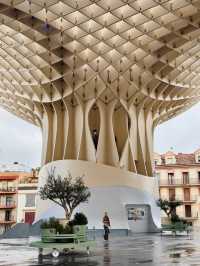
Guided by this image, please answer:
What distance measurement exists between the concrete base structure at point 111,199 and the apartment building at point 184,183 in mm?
A: 27111

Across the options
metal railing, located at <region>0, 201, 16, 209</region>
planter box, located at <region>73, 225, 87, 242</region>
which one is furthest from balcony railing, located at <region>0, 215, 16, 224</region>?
planter box, located at <region>73, 225, 87, 242</region>

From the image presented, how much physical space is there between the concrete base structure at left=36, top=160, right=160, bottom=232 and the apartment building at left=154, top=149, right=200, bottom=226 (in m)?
27.1

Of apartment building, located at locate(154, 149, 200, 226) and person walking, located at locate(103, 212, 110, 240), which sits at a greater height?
apartment building, located at locate(154, 149, 200, 226)

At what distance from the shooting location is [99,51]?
1400 inches

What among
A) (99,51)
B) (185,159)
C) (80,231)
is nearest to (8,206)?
(185,159)

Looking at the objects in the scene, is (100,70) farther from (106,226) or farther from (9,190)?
(9,190)

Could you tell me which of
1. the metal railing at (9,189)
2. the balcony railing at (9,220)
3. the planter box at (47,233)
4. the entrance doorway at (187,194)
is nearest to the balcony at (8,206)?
the balcony railing at (9,220)

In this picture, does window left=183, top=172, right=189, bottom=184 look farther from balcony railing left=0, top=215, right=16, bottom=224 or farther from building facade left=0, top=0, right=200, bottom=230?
balcony railing left=0, top=215, right=16, bottom=224

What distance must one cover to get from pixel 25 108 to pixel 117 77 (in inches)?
573

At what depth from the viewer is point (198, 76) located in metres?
44.5

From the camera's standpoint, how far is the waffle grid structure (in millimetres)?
30203

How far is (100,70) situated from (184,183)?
124 feet

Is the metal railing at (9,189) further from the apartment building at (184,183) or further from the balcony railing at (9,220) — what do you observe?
the apartment building at (184,183)

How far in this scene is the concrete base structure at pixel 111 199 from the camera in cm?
3678
